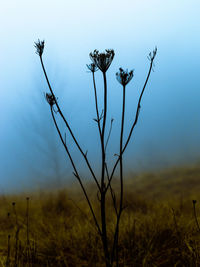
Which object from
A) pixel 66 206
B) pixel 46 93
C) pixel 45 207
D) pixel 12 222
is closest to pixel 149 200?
pixel 66 206

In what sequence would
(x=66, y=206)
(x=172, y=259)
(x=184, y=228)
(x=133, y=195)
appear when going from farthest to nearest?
(x=133, y=195) → (x=66, y=206) → (x=184, y=228) → (x=172, y=259)

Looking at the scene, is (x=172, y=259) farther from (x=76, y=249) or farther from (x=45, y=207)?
(x=45, y=207)

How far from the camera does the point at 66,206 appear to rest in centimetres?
652

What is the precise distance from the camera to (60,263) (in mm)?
2662

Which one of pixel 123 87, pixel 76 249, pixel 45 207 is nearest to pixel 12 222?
pixel 45 207

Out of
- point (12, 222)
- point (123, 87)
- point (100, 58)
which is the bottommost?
point (12, 222)

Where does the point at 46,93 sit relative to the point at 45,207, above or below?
above

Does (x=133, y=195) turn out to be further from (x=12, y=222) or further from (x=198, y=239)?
(x=198, y=239)

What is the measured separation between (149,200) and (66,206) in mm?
1951

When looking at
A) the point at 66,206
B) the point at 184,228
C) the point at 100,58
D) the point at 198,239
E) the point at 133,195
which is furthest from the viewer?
the point at 133,195

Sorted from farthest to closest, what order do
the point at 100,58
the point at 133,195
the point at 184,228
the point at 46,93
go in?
the point at 133,195, the point at 184,228, the point at 46,93, the point at 100,58

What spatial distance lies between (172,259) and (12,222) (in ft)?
11.9

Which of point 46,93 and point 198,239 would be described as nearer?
point 46,93

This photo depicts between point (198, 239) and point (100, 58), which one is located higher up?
point (100, 58)
